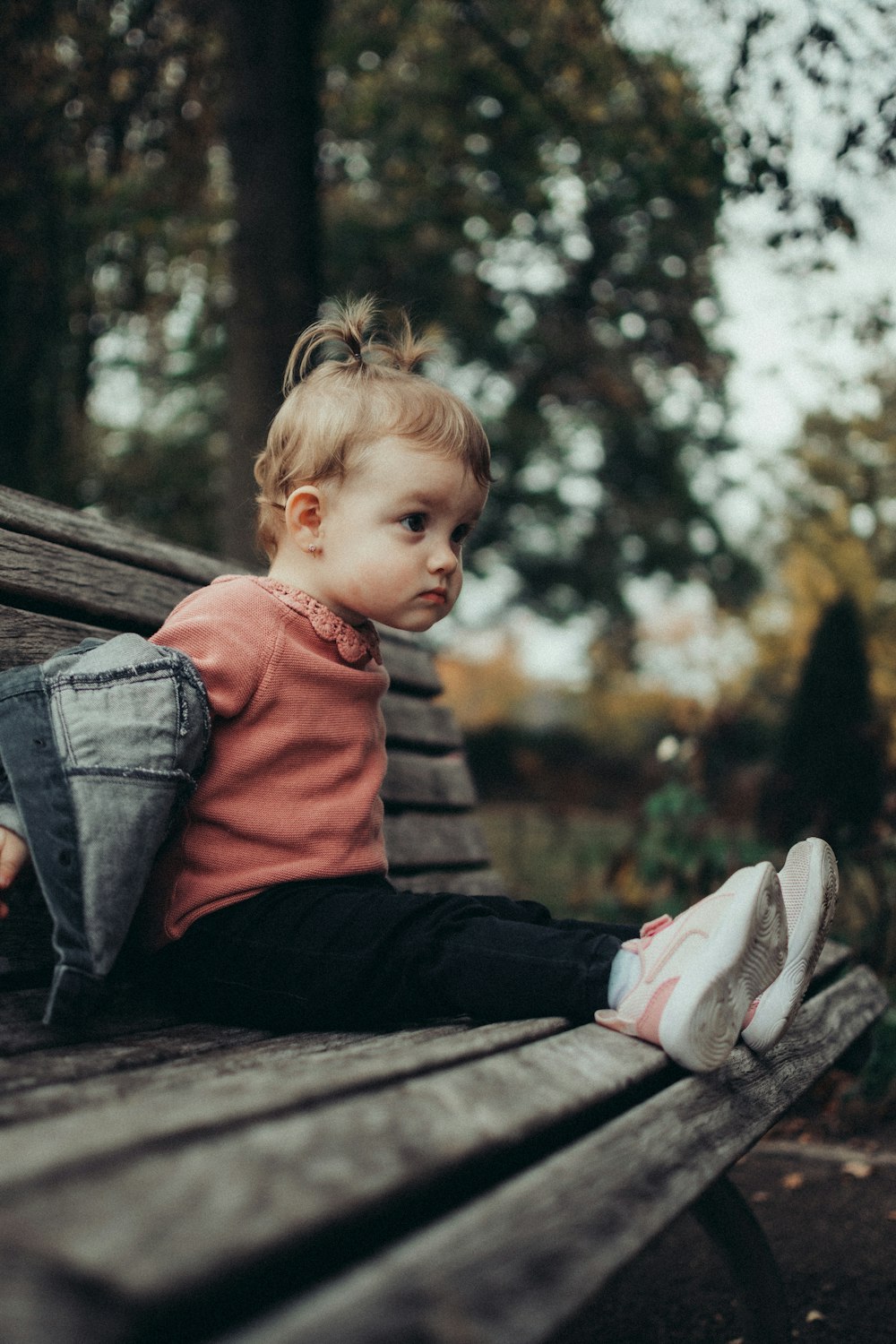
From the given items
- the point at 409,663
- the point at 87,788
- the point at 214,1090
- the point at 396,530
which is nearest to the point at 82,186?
the point at 409,663

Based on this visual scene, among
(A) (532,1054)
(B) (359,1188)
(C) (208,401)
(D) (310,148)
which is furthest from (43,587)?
(C) (208,401)

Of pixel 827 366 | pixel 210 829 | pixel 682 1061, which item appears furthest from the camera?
pixel 827 366

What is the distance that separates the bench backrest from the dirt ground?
33.9 inches

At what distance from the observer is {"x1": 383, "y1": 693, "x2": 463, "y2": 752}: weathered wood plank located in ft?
8.51

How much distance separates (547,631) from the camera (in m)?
19.5

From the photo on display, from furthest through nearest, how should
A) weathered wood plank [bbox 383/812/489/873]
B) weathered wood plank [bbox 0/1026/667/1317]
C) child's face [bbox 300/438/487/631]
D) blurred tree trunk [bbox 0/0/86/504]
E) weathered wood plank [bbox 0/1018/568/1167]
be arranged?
blurred tree trunk [bbox 0/0/86/504] < weathered wood plank [bbox 383/812/489/873] < child's face [bbox 300/438/487/631] < weathered wood plank [bbox 0/1018/568/1167] < weathered wood plank [bbox 0/1026/667/1317]

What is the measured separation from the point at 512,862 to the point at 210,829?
6626mm

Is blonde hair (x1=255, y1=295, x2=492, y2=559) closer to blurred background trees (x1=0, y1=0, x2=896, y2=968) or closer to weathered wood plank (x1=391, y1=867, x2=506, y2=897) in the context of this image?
weathered wood plank (x1=391, y1=867, x2=506, y2=897)

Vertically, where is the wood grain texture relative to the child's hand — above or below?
below

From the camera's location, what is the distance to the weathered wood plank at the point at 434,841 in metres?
2.35

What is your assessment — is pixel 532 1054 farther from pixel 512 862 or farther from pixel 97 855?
pixel 512 862

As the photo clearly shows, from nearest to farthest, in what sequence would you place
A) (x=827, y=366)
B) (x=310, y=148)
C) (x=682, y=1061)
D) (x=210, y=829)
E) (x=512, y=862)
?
(x=682, y=1061) → (x=210, y=829) → (x=310, y=148) → (x=827, y=366) → (x=512, y=862)

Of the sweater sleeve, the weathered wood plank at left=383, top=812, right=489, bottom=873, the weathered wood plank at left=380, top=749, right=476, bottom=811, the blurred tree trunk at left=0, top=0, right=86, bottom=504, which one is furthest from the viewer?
the blurred tree trunk at left=0, top=0, right=86, bottom=504

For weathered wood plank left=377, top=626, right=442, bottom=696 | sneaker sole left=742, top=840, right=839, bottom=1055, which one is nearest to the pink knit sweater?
sneaker sole left=742, top=840, right=839, bottom=1055
